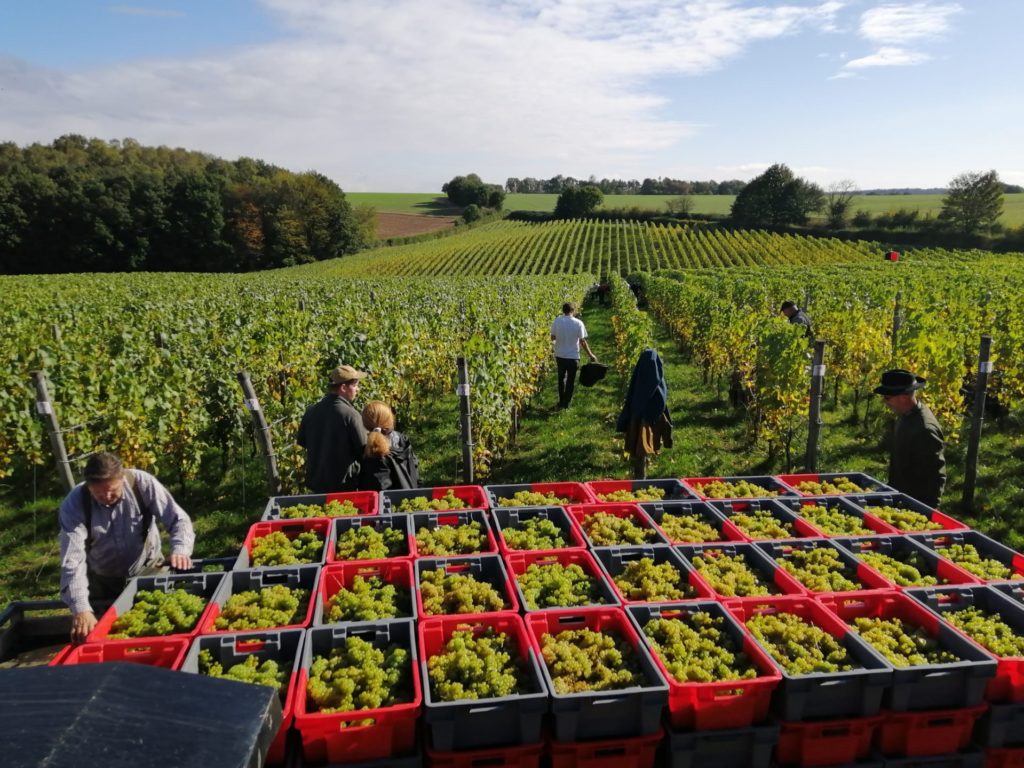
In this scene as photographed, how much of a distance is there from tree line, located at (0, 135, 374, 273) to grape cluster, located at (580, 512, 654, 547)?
66.8m

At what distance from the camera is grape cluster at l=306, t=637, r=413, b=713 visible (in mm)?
2658

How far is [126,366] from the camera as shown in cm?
845

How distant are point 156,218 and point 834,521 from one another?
72618 mm

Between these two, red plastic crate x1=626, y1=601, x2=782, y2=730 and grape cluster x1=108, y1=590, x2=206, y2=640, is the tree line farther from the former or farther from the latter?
red plastic crate x1=626, y1=601, x2=782, y2=730

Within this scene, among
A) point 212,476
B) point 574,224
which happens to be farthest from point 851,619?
point 574,224

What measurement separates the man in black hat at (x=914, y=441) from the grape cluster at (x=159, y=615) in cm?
534

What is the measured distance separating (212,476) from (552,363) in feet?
30.8

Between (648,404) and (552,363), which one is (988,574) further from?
(552,363)

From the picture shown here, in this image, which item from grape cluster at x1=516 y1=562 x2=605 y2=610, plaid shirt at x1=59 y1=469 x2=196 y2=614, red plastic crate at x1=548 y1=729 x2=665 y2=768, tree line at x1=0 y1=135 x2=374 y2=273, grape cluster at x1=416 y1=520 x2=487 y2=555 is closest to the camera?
red plastic crate at x1=548 y1=729 x2=665 y2=768

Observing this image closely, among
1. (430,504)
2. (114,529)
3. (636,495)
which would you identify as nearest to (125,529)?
(114,529)

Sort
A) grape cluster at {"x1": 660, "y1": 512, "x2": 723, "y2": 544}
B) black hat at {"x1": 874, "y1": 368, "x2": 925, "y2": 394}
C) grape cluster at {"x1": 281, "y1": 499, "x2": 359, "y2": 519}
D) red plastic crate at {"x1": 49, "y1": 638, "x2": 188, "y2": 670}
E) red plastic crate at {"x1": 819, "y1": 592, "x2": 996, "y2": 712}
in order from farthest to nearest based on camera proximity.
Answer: black hat at {"x1": 874, "y1": 368, "x2": 925, "y2": 394} < grape cluster at {"x1": 281, "y1": 499, "x2": 359, "y2": 519} < grape cluster at {"x1": 660, "y1": 512, "x2": 723, "y2": 544} < red plastic crate at {"x1": 49, "y1": 638, "x2": 188, "y2": 670} < red plastic crate at {"x1": 819, "y1": 592, "x2": 996, "y2": 712}

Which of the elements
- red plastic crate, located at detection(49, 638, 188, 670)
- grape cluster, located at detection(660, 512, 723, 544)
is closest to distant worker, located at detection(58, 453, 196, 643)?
red plastic crate, located at detection(49, 638, 188, 670)

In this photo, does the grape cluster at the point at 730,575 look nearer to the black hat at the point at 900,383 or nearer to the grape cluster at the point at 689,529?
the grape cluster at the point at 689,529

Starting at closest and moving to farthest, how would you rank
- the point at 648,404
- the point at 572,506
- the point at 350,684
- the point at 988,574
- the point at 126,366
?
the point at 350,684 < the point at 988,574 < the point at 572,506 < the point at 648,404 < the point at 126,366
